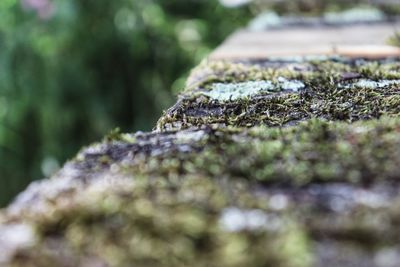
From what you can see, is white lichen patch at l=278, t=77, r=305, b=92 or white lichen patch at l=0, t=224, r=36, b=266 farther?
white lichen patch at l=278, t=77, r=305, b=92

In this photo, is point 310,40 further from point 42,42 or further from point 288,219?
point 42,42

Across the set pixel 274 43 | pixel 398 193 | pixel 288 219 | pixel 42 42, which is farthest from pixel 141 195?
pixel 42 42

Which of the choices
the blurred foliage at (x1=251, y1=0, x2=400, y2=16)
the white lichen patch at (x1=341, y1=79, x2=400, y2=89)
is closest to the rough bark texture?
the white lichen patch at (x1=341, y1=79, x2=400, y2=89)

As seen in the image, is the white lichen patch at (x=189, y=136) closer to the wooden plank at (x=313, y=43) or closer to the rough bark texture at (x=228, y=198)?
the rough bark texture at (x=228, y=198)

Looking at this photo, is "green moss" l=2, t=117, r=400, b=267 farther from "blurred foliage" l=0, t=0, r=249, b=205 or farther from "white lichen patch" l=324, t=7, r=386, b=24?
"blurred foliage" l=0, t=0, r=249, b=205

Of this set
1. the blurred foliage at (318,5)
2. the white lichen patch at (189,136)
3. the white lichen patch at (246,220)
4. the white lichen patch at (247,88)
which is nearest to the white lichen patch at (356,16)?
the blurred foliage at (318,5)

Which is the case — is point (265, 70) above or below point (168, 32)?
below

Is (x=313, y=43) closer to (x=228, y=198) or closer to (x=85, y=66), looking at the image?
(x=228, y=198)
